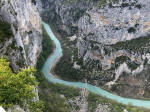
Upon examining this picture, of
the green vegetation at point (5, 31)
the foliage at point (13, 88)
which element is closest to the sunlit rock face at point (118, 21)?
the green vegetation at point (5, 31)

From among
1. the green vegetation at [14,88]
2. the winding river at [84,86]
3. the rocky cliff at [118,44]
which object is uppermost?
the green vegetation at [14,88]

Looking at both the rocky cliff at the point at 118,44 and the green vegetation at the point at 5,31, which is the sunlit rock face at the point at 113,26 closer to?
the rocky cliff at the point at 118,44

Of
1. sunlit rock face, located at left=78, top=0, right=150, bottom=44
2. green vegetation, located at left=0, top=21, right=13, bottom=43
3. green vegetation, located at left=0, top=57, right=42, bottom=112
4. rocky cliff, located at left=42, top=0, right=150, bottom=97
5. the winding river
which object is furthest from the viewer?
rocky cliff, located at left=42, top=0, right=150, bottom=97

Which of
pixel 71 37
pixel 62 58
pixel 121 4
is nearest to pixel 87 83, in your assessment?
pixel 62 58

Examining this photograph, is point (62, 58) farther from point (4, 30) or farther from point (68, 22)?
point (4, 30)

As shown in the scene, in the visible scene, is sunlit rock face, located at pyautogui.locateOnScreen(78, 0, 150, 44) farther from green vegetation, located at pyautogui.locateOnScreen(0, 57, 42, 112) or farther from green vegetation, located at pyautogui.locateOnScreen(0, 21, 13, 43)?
green vegetation, located at pyautogui.locateOnScreen(0, 57, 42, 112)

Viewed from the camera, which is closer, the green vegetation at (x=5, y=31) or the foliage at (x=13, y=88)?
the foliage at (x=13, y=88)

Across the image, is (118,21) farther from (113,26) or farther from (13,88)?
(13,88)

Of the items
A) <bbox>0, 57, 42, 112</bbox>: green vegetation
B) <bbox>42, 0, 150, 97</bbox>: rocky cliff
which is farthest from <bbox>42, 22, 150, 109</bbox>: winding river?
<bbox>0, 57, 42, 112</bbox>: green vegetation

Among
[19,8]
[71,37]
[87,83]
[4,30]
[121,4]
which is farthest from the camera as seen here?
[71,37]
